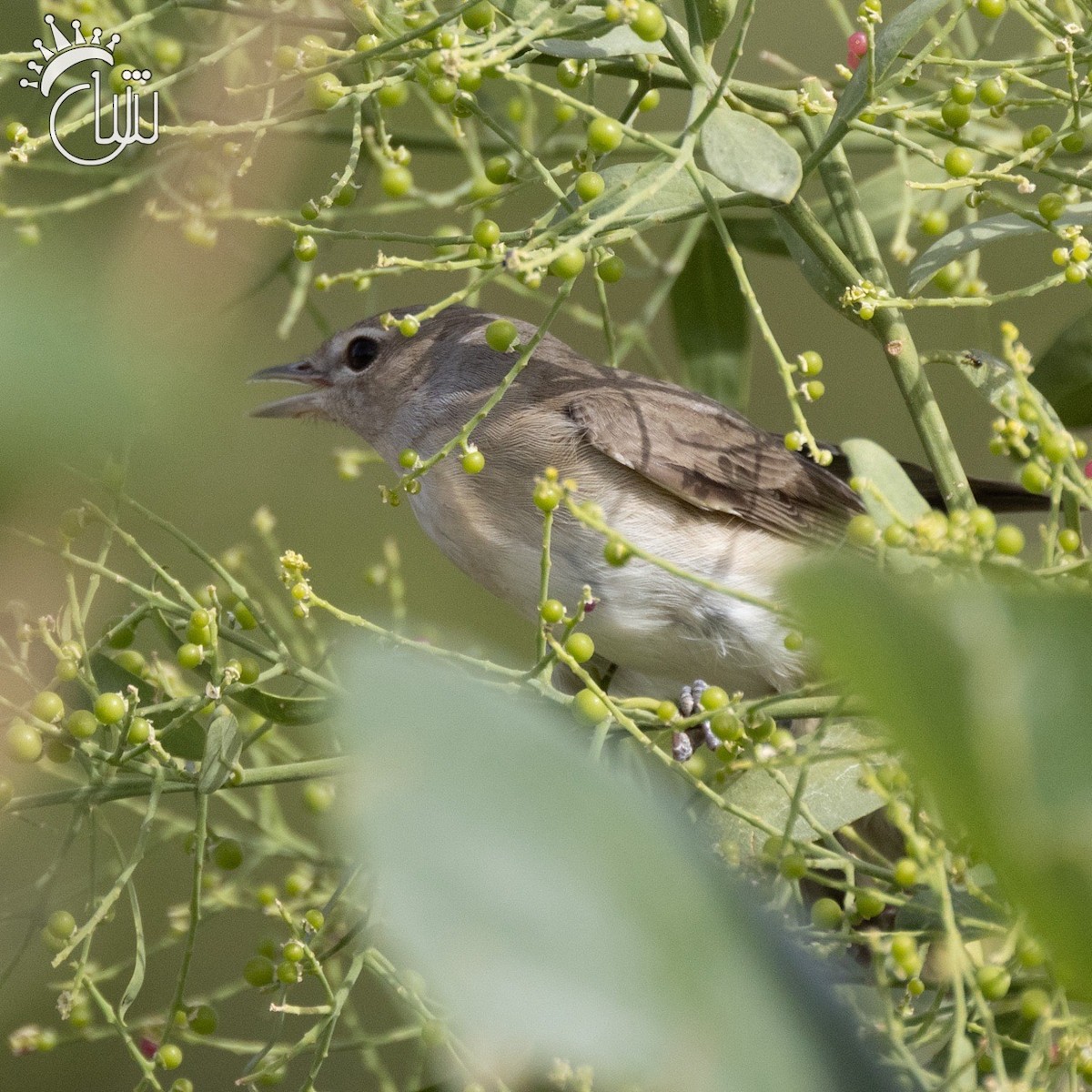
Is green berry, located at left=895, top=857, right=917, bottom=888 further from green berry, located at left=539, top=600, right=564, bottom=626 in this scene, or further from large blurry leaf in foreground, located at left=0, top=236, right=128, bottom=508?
large blurry leaf in foreground, located at left=0, top=236, right=128, bottom=508

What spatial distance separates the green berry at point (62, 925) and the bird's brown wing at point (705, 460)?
5.19 ft

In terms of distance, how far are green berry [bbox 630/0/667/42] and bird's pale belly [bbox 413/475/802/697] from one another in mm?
1517

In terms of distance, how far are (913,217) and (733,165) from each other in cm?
121

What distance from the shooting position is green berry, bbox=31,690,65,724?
169cm

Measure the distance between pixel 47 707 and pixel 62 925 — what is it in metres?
0.39

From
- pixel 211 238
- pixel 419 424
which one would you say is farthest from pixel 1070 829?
pixel 419 424

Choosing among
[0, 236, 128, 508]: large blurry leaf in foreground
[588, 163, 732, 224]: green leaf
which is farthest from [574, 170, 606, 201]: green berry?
[0, 236, 128, 508]: large blurry leaf in foreground

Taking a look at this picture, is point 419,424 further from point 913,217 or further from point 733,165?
point 733,165

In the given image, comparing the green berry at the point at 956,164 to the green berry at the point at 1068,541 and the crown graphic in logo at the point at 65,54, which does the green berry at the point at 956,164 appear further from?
the crown graphic in logo at the point at 65,54

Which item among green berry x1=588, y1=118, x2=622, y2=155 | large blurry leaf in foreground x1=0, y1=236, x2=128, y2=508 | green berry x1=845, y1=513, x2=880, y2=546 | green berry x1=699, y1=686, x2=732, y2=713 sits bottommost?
green berry x1=699, y1=686, x2=732, y2=713

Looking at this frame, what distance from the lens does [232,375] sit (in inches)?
35.5

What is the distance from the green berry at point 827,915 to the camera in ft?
5.01

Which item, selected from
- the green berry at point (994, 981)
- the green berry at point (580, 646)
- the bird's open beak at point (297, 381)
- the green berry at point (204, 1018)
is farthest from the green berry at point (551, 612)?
the bird's open beak at point (297, 381)

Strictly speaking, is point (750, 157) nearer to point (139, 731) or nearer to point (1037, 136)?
point (1037, 136)
